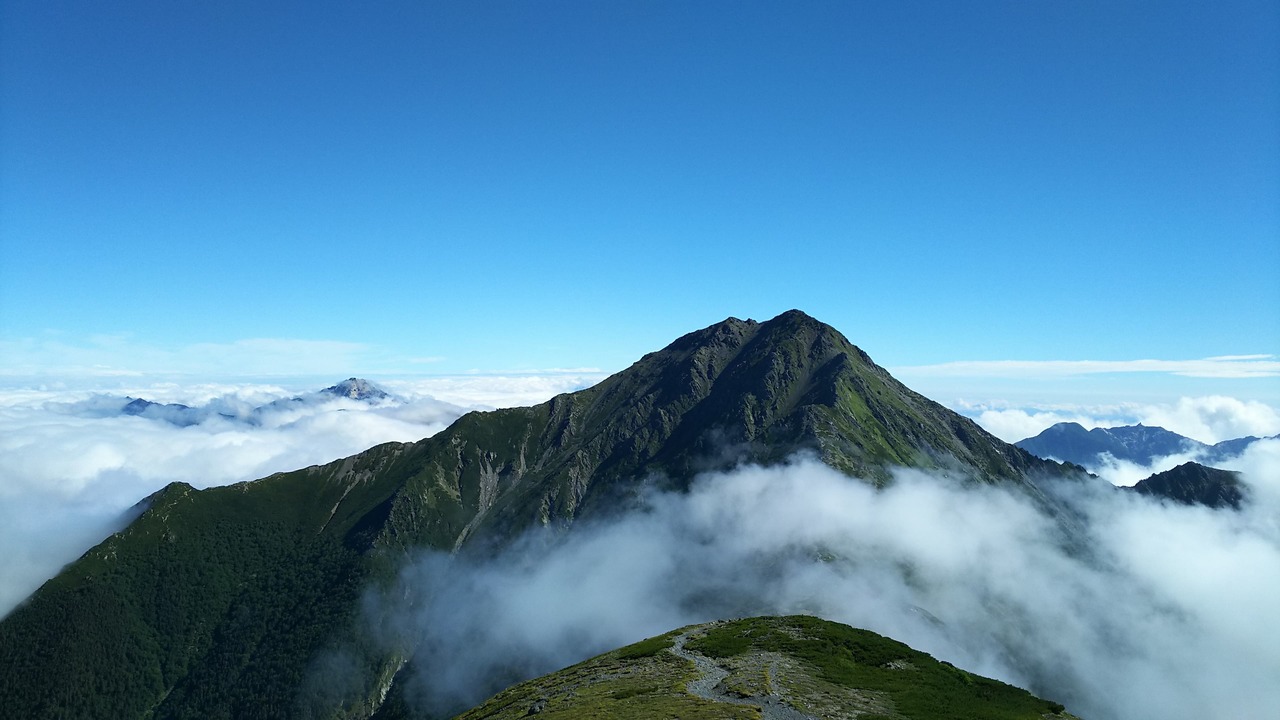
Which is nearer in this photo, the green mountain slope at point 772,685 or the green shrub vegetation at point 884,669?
the green mountain slope at point 772,685

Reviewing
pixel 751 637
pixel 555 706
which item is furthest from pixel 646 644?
pixel 555 706

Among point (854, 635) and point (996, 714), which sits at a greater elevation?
point (996, 714)

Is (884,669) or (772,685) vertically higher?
(772,685)

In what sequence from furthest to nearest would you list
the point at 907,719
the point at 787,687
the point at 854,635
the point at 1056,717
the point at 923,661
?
the point at 854,635 < the point at 923,661 < the point at 787,687 < the point at 1056,717 < the point at 907,719

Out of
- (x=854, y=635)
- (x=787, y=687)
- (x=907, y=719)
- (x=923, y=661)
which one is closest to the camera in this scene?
(x=907, y=719)

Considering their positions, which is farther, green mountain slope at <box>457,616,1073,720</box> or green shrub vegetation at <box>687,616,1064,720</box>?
green shrub vegetation at <box>687,616,1064,720</box>

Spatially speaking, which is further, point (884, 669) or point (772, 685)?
point (884, 669)

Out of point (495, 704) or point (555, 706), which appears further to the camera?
point (495, 704)

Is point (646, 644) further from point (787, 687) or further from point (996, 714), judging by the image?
point (996, 714)
